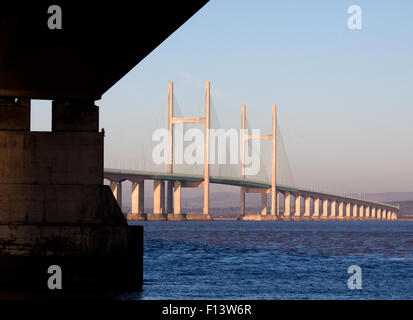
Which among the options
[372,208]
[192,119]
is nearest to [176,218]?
[192,119]

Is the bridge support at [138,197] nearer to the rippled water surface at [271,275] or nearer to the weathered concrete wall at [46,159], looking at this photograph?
the rippled water surface at [271,275]

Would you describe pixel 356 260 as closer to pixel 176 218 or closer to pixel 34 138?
pixel 34 138

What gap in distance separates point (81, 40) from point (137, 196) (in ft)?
379

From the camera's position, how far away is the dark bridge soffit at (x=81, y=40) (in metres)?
16.8

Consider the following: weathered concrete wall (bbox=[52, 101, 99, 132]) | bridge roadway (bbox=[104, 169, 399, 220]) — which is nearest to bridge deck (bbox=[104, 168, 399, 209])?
bridge roadway (bbox=[104, 169, 399, 220])

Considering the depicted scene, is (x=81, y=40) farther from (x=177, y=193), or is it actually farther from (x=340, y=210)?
(x=340, y=210)

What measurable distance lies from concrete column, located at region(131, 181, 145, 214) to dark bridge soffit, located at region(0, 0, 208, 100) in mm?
105655

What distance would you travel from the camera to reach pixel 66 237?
26984 mm

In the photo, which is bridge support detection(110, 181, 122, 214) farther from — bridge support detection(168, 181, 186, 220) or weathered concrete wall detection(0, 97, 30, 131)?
weathered concrete wall detection(0, 97, 30, 131)

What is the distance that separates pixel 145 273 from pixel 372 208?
166768 millimetres

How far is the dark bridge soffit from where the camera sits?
661 inches

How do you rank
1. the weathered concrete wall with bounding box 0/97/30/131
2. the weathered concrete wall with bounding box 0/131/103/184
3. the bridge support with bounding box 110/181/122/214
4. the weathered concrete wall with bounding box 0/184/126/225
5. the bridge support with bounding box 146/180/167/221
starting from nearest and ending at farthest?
1. the weathered concrete wall with bounding box 0/184/126/225
2. the weathered concrete wall with bounding box 0/131/103/184
3. the weathered concrete wall with bounding box 0/97/30/131
4. the bridge support with bounding box 110/181/122/214
5. the bridge support with bounding box 146/180/167/221

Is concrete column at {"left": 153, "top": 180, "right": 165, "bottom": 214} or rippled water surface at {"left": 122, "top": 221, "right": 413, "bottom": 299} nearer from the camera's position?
rippled water surface at {"left": 122, "top": 221, "right": 413, "bottom": 299}

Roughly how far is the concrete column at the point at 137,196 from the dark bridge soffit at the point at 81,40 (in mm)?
105655
